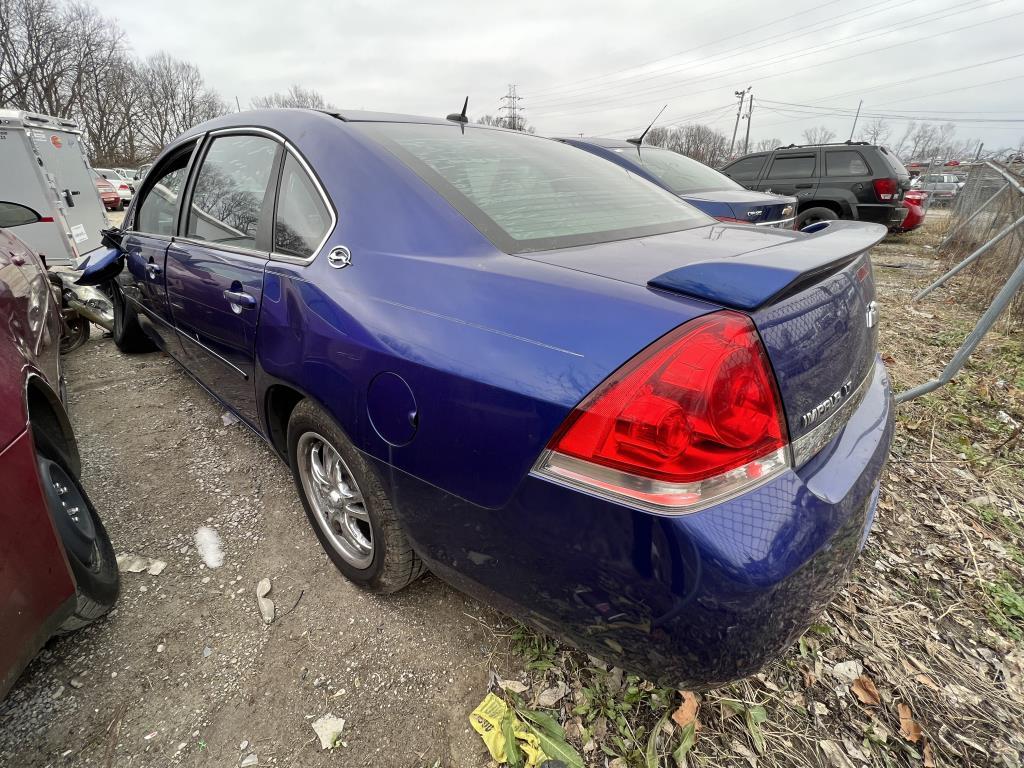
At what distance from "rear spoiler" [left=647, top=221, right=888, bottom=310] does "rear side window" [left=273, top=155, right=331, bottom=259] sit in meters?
1.16

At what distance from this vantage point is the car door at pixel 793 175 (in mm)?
9219

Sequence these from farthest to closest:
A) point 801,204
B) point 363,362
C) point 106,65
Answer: point 106,65 → point 801,204 → point 363,362

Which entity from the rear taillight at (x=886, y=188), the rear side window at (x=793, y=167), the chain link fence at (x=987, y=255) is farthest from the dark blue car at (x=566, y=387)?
the rear side window at (x=793, y=167)

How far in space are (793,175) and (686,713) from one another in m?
10.5

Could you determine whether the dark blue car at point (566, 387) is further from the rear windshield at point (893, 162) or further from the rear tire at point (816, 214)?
the rear windshield at point (893, 162)

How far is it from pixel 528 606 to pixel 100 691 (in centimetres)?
147

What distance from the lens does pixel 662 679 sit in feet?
3.66

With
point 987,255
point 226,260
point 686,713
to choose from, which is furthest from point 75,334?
point 987,255

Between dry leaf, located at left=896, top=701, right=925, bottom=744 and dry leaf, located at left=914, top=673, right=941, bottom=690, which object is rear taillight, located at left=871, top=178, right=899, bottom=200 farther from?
dry leaf, located at left=896, top=701, right=925, bottom=744

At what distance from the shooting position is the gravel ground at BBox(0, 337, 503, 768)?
1450mm

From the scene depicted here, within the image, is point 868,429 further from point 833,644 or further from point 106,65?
point 106,65

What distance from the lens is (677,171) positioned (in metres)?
5.89

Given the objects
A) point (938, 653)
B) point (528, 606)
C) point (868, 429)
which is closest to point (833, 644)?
point (938, 653)

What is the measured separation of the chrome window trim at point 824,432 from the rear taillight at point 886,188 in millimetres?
9408
